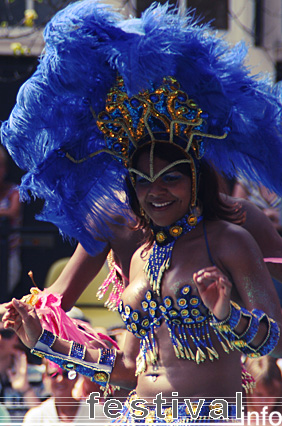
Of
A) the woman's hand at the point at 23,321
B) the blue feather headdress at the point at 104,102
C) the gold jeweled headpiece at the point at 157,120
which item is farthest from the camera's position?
the woman's hand at the point at 23,321

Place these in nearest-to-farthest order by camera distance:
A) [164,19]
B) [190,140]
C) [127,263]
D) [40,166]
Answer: [164,19] < [190,140] < [40,166] < [127,263]

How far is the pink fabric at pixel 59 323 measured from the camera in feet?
10.2

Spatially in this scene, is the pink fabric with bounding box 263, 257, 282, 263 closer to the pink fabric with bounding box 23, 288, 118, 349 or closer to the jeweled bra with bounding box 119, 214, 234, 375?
the jeweled bra with bounding box 119, 214, 234, 375

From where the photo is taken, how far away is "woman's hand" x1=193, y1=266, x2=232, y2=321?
2.26 metres

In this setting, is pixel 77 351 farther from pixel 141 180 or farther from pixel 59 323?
pixel 141 180

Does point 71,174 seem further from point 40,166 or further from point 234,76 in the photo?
point 234,76

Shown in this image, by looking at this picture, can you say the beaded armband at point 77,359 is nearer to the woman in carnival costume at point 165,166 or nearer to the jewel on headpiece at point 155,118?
the woman in carnival costume at point 165,166

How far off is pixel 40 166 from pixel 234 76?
0.80 meters

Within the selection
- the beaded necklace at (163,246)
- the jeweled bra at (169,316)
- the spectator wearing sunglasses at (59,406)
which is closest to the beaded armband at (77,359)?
the jeweled bra at (169,316)

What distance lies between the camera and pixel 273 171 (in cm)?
269

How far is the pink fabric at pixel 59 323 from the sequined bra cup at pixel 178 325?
55 cm

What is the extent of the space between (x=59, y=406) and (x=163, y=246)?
1.68 m

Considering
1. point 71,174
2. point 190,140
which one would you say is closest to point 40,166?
point 71,174

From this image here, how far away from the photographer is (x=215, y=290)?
7.48 ft
